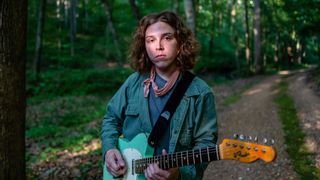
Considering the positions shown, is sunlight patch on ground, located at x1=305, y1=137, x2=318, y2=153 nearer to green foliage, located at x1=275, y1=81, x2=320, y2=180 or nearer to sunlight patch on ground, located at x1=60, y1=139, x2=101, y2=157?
green foliage, located at x1=275, y1=81, x2=320, y2=180

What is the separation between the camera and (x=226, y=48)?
3591 cm

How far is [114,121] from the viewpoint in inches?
125

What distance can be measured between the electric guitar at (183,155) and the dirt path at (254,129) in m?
0.13

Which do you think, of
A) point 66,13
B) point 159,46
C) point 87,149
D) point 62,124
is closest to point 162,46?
point 159,46

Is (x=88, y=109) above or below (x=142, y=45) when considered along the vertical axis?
below

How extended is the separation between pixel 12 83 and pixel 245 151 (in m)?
2.67

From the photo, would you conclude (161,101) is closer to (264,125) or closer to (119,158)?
(119,158)

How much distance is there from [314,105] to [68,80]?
1412 cm

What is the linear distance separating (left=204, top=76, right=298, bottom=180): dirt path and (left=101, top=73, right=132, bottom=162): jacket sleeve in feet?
4.19

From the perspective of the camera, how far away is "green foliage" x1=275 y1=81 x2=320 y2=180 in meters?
6.09

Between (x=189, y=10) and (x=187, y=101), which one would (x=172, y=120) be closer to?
(x=187, y=101)

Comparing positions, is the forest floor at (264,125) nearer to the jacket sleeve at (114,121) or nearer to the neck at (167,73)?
the jacket sleeve at (114,121)

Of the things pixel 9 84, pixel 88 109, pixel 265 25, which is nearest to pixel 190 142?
pixel 9 84

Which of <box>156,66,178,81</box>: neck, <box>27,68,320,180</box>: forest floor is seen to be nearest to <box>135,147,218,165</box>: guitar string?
<box>156,66,178,81</box>: neck
